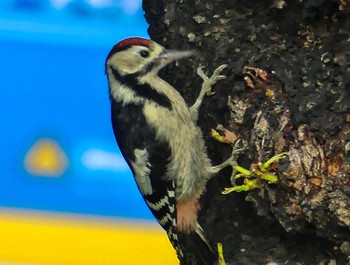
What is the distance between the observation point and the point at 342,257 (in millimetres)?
1692

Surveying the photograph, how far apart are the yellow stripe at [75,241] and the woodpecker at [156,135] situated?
6.58 feet

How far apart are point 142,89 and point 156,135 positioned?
148 mm

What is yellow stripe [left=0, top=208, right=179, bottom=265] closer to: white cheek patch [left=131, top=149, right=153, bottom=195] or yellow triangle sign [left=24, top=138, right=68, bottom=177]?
yellow triangle sign [left=24, top=138, right=68, bottom=177]

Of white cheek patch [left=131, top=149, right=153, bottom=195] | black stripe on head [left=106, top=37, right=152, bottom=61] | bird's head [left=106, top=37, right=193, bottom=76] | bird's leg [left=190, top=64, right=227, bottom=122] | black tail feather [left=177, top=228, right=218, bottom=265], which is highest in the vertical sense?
black stripe on head [left=106, top=37, right=152, bottom=61]

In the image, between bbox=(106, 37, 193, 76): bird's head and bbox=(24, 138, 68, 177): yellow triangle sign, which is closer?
bbox=(106, 37, 193, 76): bird's head

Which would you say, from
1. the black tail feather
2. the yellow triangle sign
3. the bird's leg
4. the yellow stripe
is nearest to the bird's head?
the bird's leg

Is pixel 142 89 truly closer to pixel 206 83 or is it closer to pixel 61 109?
pixel 206 83

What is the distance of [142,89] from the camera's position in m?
2.39

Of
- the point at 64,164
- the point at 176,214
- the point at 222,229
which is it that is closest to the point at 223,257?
the point at 222,229

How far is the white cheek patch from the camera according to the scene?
240 centimetres

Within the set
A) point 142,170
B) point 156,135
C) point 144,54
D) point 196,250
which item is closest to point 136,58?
point 144,54

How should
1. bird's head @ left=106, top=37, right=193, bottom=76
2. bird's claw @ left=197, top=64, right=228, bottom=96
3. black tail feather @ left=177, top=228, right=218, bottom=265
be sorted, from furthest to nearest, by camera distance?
bird's head @ left=106, top=37, right=193, bottom=76 < black tail feather @ left=177, top=228, right=218, bottom=265 < bird's claw @ left=197, top=64, right=228, bottom=96

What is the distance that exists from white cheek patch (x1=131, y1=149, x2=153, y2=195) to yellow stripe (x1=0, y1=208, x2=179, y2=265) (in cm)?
200

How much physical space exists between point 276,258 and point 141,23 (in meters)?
2.80
